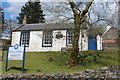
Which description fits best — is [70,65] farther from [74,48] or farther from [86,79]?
[86,79]

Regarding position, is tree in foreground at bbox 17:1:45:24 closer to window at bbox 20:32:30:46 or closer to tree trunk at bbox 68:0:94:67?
window at bbox 20:32:30:46

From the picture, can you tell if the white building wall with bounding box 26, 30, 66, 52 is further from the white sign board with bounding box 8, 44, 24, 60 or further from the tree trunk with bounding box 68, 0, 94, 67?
the white sign board with bounding box 8, 44, 24, 60

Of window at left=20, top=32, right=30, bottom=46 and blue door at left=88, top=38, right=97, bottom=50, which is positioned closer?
blue door at left=88, top=38, right=97, bottom=50

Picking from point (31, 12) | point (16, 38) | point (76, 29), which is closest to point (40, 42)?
point (16, 38)

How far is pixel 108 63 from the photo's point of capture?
7777 mm

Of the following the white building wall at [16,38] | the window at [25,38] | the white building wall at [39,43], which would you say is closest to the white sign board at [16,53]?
the white building wall at [39,43]

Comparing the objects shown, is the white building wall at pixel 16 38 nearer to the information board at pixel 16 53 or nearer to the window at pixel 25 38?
the window at pixel 25 38

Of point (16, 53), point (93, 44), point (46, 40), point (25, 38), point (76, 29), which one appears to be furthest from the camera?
point (25, 38)

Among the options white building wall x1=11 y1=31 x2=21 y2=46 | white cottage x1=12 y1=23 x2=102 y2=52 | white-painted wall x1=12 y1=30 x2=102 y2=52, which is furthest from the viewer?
white building wall x1=11 y1=31 x2=21 y2=46

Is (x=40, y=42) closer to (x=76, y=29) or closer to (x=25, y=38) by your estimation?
(x=25, y=38)

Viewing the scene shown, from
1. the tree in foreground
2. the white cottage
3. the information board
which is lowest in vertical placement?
the information board

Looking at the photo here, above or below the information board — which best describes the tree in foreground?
above

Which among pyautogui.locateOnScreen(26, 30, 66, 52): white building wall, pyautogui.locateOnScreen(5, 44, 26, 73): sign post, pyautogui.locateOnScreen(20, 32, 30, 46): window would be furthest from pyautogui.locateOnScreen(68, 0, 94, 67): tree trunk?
pyautogui.locateOnScreen(20, 32, 30, 46): window

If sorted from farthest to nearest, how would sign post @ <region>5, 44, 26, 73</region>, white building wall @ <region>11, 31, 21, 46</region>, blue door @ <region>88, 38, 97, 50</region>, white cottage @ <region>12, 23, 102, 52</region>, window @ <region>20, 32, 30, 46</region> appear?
white building wall @ <region>11, 31, 21, 46</region>
window @ <region>20, 32, 30, 46</region>
blue door @ <region>88, 38, 97, 50</region>
white cottage @ <region>12, 23, 102, 52</region>
sign post @ <region>5, 44, 26, 73</region>
